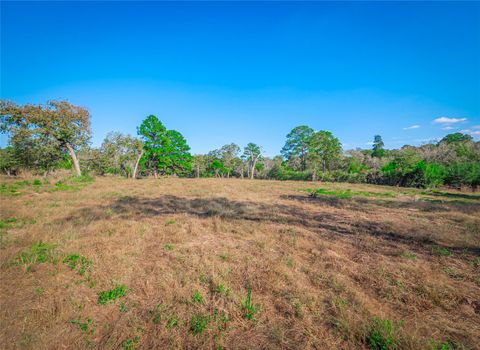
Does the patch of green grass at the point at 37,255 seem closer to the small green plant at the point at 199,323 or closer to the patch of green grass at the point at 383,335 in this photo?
the small green plant at the point at 199,323

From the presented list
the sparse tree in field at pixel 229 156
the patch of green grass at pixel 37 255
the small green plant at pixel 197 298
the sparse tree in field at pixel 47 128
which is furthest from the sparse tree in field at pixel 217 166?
the small green plant at pixel 197 298

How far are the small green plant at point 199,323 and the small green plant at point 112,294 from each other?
5.37ft

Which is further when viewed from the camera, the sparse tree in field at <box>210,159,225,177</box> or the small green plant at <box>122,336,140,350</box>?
the sparse tree in field at <box>210,159,225,177</box>

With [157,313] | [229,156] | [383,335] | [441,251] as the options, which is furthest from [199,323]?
[229,156]

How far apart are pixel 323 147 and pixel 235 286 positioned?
36.1 m

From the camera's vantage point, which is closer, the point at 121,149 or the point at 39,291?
the point at 39,291

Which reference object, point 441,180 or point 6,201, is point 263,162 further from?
point 6,201

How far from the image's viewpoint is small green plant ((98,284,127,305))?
10.9 feet

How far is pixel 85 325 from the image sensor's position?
2.81 m

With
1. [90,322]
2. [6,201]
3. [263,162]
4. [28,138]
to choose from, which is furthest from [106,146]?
[263,162]

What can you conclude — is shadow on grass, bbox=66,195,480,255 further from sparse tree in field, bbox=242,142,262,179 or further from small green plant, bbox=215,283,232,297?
sparse tree in field, bbox=242,142,262,179

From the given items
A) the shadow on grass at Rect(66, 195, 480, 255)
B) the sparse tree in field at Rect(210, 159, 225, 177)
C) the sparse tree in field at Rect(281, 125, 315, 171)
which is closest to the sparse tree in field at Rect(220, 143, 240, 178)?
the sparse tree in field at Rect(210, 159, 225, 177)

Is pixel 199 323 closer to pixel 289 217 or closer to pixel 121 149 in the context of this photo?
pixel 289 217

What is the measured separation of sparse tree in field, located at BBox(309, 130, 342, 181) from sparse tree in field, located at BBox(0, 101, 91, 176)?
1437 inches
